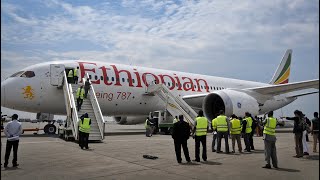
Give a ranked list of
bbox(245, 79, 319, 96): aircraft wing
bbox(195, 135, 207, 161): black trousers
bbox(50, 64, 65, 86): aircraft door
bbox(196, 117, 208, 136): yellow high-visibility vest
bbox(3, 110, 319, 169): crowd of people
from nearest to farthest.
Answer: bbox(3, 110, 319, 169): crowd of people → bbox(195, 135, 207, 161): black trousers → bbox(196, 117, 208, 136): yellow high-visibility vest → bbox(50, 64, 65, 86): aircraft door → bbox(245, 79, 319, 96): aircraft wing

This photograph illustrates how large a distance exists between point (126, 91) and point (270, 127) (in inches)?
444

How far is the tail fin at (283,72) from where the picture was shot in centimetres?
2958

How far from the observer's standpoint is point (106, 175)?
5.70m

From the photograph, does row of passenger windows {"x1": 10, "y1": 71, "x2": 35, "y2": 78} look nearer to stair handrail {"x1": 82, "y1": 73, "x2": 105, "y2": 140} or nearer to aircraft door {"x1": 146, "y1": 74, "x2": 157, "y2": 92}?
stair handrail {"x1": 82, "y1": 73, "x2": 105, "y2": 140}

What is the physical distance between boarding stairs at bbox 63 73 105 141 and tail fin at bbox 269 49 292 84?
835 inches

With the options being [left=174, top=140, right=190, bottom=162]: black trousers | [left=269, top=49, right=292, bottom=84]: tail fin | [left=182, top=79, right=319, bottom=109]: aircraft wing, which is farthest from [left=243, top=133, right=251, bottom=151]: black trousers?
[left=269, top=49, right=292, bottom=84]: tail fin

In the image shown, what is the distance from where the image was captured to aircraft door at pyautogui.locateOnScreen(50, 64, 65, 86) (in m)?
15.1

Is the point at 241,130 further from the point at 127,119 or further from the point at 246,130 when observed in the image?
the point at 127,119

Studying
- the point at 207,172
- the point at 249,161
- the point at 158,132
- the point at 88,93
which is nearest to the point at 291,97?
the point at 158,132

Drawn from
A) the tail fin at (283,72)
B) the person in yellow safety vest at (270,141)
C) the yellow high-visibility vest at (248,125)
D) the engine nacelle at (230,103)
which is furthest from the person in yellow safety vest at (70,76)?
the tail fin at (283,72)

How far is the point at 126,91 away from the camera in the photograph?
17.5m

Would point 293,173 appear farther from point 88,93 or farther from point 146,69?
point 146,69

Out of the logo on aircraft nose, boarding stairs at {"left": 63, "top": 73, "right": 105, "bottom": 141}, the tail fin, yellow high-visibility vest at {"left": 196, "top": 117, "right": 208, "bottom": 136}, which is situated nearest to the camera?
yellow high-visibility vest at {"left": 196, "top": 117, "right": 208, "bottom": 136}

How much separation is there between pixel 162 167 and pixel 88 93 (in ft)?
29.9
